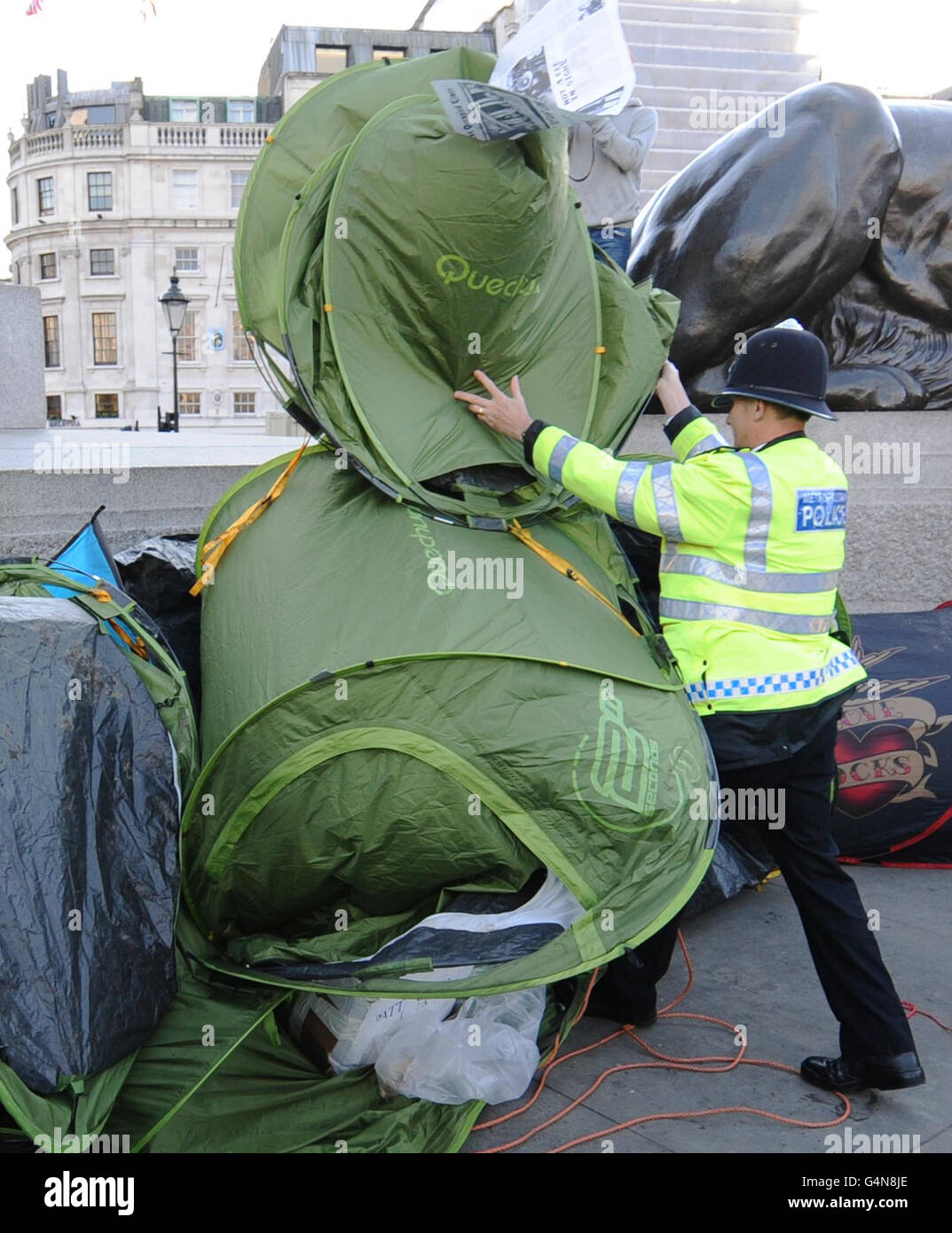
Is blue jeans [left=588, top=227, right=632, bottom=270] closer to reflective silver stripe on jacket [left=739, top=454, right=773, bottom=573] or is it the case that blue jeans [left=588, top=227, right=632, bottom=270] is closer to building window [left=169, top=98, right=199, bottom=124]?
reflective silver stripe on jacket [left=739, top=454, right=773, bottom=573]

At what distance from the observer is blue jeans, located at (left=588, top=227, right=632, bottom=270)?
5.79m

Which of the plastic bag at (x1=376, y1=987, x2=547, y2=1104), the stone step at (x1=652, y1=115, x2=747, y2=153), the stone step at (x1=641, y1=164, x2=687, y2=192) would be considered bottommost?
the plastic bag at (x1=376, y1=987, x2=547, y2=1104)

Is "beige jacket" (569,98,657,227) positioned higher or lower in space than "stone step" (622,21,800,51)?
lower

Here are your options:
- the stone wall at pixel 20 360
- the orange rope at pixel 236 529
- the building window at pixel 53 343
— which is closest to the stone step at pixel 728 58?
the building window at pixel 53 343

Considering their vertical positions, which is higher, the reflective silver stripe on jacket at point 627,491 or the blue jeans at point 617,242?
the blue jeans at point 617,242

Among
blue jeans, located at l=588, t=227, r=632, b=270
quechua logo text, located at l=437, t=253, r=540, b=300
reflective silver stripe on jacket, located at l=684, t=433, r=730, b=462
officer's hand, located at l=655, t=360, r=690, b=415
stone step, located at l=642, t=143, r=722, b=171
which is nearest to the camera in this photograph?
quechua logo text, located at l=437, t=253, r=540, b=300

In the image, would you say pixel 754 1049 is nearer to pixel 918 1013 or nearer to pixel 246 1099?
pixel 918 1013

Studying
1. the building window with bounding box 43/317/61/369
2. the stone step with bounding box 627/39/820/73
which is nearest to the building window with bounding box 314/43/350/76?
the building window with bounding box 43/317/61/369

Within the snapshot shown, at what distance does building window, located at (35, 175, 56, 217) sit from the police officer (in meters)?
61.7

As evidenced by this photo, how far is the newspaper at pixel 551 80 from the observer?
9.46 ft

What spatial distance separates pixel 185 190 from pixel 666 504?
5994 cm

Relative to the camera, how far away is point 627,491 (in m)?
2.88

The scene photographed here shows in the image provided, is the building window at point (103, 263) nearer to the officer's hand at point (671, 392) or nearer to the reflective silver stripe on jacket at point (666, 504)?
the officer's hand at point (671, 392)

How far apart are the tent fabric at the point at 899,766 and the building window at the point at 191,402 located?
5317 centimetres
